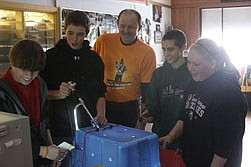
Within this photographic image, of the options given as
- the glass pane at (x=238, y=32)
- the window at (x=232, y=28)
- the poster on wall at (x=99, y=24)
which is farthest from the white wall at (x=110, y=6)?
the glass pane at (x=238, y=32)

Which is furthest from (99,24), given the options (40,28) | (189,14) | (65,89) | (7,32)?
(65,89)

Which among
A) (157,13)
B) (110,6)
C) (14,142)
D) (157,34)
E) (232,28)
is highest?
(157,13)

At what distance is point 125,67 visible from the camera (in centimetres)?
241

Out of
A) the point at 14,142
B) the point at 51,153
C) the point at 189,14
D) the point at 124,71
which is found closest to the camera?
the point at 14,142

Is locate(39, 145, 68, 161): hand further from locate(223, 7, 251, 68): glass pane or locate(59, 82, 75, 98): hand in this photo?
locate(223, 7, 251, 68): glass pane

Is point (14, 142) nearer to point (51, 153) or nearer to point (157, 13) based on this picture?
point (51, 153)

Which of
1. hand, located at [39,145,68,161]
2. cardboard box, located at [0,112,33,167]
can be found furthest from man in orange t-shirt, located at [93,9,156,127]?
cardboard box, located at [0,112,33,167]

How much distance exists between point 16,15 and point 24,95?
3.10m

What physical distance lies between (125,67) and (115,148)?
3.90ft

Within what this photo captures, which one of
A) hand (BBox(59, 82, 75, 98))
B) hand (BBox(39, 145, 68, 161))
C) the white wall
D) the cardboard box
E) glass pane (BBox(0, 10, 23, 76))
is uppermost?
the white wall

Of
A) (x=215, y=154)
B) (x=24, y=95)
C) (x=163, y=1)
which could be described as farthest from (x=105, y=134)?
(x=163, y=1)

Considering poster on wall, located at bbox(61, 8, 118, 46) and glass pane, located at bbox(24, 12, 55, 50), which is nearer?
glass pane, located at bbox(24, 12, 55, 50)

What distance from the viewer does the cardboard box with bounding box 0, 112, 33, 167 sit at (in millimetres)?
1011

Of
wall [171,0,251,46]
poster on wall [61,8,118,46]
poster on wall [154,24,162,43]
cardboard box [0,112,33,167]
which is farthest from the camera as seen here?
wall [171,0,251,46]
